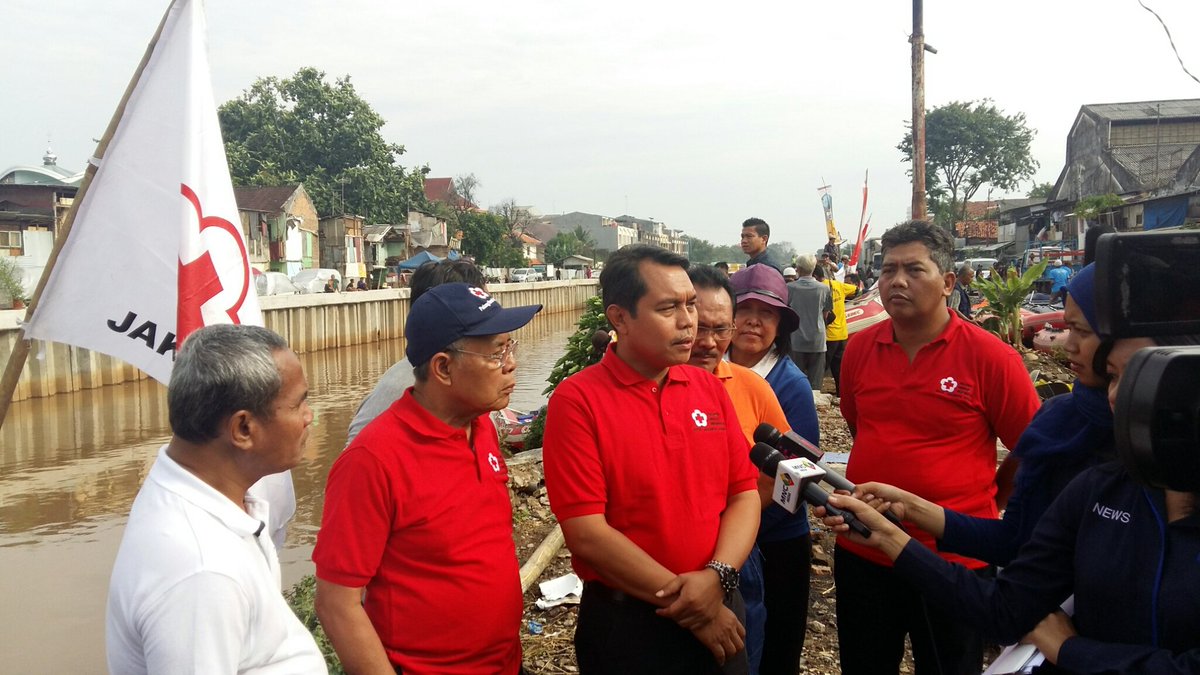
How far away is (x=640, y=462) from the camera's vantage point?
2.44 meters

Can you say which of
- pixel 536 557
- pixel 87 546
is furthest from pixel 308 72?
pixel 536 557

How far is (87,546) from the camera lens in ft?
31.7

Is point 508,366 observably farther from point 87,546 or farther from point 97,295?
point 87,546

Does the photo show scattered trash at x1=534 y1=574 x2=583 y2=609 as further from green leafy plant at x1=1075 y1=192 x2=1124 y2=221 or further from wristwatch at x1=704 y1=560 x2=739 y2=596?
green leafy plant at x1=1075 y1=192 x2=1124 y2=221

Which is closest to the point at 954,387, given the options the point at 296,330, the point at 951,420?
the point at 951,420

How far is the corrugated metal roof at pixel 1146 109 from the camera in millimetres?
37281

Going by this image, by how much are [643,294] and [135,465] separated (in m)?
13.2

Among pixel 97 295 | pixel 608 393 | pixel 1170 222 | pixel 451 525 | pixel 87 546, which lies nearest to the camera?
pixel 451 525

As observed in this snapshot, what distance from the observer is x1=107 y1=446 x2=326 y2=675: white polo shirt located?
156 centimetres

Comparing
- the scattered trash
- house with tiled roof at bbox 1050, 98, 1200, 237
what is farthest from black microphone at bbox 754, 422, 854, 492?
house with tiled roof at bbox 1050, 98, 1200, 237

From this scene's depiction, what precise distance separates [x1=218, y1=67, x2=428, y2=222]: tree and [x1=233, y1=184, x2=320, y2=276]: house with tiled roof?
39.7 feet

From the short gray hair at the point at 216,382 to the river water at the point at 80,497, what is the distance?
5.14 m

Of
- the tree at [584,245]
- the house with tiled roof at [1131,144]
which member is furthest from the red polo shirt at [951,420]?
the tree at [584,245]

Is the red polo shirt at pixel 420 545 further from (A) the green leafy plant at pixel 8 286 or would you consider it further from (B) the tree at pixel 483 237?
(B) the tree at pixel 483 237
